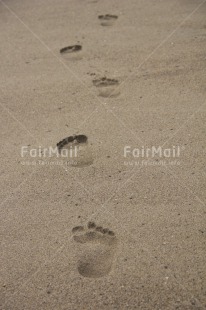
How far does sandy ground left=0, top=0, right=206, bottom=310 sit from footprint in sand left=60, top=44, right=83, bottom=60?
0.07ft

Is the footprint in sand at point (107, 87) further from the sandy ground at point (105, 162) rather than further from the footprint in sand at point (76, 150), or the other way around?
the footprint in sand at point (76, 150)

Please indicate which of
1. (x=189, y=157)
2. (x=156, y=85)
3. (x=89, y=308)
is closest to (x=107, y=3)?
(x=156, y=85)

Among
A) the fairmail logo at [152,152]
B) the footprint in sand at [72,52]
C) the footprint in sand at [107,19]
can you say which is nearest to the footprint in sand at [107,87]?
the footprint in sand at [72,52]

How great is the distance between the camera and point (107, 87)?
165 inches

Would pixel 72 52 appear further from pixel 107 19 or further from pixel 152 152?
pixel 152 152

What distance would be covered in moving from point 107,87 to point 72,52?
2.64 feet

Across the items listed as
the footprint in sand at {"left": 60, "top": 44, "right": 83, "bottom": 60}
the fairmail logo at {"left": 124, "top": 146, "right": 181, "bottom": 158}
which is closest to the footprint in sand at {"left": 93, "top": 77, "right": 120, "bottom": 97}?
the footprint in sand at {"left": 60, "top": 44, "right": 83, "bottom": 60}

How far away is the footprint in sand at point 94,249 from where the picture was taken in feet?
8.82

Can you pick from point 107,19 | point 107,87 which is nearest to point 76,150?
point 107,87

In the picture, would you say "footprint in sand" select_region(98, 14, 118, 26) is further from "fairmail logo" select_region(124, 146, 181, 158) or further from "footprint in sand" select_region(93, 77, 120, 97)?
"fairmail logo" select_region(124, 146, 181, 158)

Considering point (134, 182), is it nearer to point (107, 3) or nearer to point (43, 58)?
point (43, 58)

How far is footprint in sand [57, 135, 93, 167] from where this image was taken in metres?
3.47

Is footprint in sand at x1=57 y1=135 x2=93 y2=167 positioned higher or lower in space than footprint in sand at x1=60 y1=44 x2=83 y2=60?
lower

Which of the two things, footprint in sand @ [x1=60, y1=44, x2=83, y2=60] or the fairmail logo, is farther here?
footprint in sand @ [x1=60, y1=44, x2=83, y2=60]
